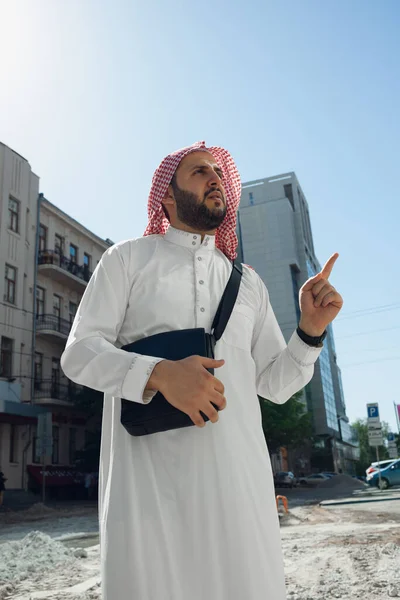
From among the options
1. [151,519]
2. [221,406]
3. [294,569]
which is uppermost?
[221,406]

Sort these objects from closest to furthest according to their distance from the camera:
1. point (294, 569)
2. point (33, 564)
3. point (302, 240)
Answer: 1. point (294, 569)
2. point (33, 564)
3. point (302, 240)

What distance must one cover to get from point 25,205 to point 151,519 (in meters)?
27.3

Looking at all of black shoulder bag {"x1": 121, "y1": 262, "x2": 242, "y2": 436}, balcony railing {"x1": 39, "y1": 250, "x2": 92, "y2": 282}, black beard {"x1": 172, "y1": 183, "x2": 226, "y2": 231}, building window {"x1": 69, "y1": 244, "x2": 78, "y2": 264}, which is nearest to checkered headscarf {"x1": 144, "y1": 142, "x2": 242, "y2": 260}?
black beard {"x1": 172, "y1": 183, "x2": 226, "y2": 231}

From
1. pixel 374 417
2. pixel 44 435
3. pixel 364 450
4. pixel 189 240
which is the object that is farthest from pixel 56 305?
pixel 364 450

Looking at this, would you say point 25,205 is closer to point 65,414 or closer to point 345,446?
point 65,414

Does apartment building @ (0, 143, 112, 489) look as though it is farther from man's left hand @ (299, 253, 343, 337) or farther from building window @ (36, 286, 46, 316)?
man's left hand @ (299, 253, 343, 337)

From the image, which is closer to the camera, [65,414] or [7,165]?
[7,165]

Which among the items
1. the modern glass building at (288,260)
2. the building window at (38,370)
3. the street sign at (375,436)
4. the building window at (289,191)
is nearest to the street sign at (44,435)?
the street sign at (375,436)

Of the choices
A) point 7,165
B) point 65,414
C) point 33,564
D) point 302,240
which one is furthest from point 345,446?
point 33,564

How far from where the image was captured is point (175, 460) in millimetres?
1795

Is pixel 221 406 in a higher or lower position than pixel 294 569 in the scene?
higher

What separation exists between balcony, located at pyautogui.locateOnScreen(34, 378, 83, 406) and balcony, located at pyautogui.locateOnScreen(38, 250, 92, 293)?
5.12m

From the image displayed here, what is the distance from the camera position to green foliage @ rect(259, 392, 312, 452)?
109ft

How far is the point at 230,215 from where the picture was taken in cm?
269
